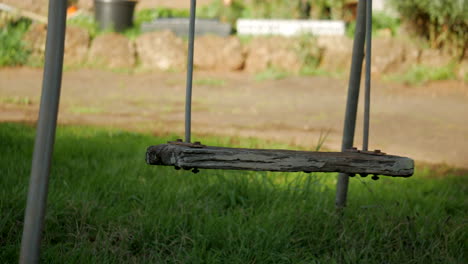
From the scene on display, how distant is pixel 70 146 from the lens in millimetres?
4203

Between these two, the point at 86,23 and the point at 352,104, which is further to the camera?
the point at 86,23

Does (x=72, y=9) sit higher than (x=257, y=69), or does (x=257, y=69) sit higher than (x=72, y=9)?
(x=72, y=9)

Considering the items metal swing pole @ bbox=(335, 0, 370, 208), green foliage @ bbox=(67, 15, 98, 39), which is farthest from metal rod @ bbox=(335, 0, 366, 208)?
green foliage @ bbox=(67, 15, 98, 39)

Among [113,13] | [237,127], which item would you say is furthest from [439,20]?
[113,13]

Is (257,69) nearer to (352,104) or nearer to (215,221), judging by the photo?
(352,104)

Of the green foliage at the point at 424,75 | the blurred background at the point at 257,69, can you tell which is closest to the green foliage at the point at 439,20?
the blurred background at the point at 257,69

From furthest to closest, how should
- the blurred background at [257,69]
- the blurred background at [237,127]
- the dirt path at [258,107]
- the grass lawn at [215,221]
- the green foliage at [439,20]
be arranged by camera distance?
the green foliage at [439,20] < the blurred background at [257,69] < the dirt path at [258,107] < the blurred background at [237,127] < the grass lawn at [215,221]

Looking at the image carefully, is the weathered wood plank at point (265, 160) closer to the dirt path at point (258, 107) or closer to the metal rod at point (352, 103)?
the metal rod at point (352, 103)

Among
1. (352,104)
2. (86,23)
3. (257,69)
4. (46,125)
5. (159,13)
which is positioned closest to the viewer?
(46,125)

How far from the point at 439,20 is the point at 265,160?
8324mm

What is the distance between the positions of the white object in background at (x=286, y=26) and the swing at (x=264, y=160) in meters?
9.06

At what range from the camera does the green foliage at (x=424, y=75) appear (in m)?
9.09

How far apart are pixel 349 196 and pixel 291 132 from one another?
2.51 meters

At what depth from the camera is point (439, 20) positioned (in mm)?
9430
